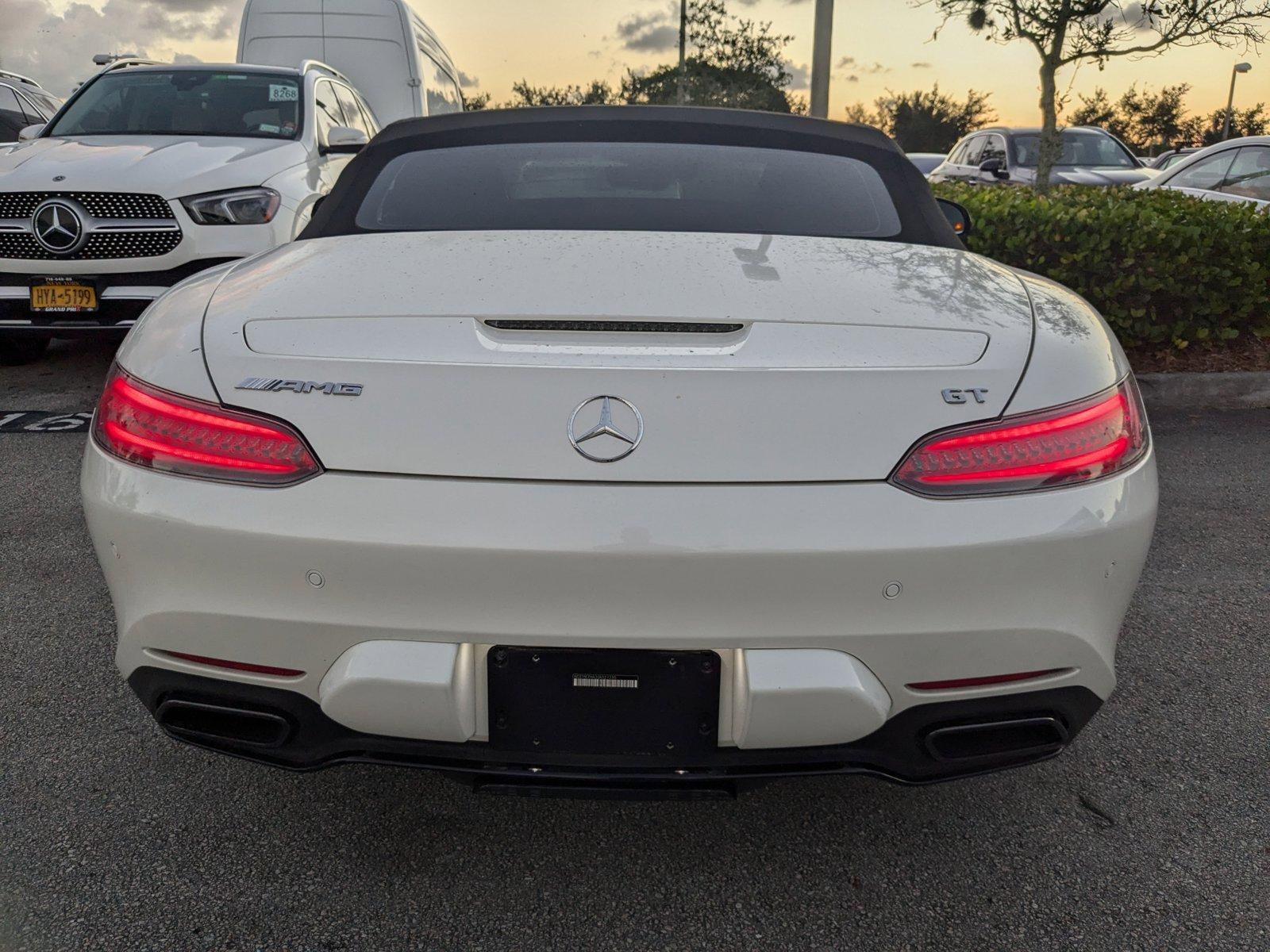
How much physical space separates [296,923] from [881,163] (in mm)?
2213

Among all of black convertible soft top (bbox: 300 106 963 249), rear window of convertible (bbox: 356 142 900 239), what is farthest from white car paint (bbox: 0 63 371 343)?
rear window of convertible (bbox: 356 142 900 239)

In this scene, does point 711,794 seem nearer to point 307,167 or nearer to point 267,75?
point 307,167

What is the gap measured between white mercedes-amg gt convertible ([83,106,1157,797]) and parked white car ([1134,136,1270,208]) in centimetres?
822

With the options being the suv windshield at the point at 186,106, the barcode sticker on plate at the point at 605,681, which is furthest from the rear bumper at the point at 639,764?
the suv windshield at the point at 186,106

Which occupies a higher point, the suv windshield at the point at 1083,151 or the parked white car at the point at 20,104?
the parked white car at the point at 20,104

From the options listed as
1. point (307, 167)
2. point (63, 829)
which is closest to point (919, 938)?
point (63, 829)

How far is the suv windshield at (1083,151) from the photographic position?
13030 millimetres

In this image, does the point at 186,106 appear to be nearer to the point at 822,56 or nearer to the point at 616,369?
the point at 822,56

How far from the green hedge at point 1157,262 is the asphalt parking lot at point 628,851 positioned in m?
3.95

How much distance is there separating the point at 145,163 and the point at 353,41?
6.43 metres

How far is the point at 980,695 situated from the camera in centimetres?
171

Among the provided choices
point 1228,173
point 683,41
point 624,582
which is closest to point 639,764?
point 624,582

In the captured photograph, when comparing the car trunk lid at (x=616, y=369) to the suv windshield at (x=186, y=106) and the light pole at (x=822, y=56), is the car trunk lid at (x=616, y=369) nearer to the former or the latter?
the suv windshield at (x=186, y=106)

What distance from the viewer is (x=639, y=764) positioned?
170 centimetres
